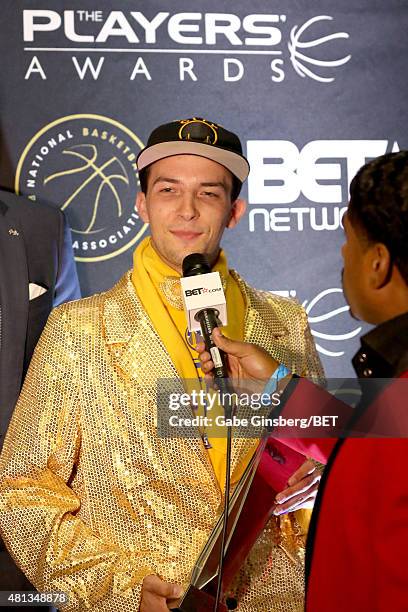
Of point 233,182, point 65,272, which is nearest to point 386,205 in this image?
point 233,182

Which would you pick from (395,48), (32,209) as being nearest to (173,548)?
(32,209)

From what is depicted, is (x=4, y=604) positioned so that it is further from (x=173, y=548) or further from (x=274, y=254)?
(x=274, y=254)

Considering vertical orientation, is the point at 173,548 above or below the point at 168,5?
below

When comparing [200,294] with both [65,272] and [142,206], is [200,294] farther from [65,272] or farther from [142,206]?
[65,272]

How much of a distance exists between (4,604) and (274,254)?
1.58m

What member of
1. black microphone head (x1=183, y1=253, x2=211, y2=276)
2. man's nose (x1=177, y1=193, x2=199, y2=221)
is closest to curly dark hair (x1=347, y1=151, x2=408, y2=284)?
black microphone head (x1=183, y1=253, x2=211, y2=276)

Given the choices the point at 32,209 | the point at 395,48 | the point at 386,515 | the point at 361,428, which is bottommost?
the point at 386,515

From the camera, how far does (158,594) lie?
2078 mm

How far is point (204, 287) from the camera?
2.00 metres

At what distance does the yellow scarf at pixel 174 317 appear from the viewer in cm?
226

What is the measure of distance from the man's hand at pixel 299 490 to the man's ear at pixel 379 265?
0.81 metres

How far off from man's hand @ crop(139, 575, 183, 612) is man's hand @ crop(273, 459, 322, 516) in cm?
33

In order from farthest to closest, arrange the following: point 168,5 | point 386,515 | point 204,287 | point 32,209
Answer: point 168,5
point 32,209
point 204,287
point 386,515

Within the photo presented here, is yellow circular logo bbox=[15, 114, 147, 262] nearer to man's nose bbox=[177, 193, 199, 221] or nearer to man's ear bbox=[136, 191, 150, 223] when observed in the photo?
man's ear bbox=[136, 191, 150, 223]
